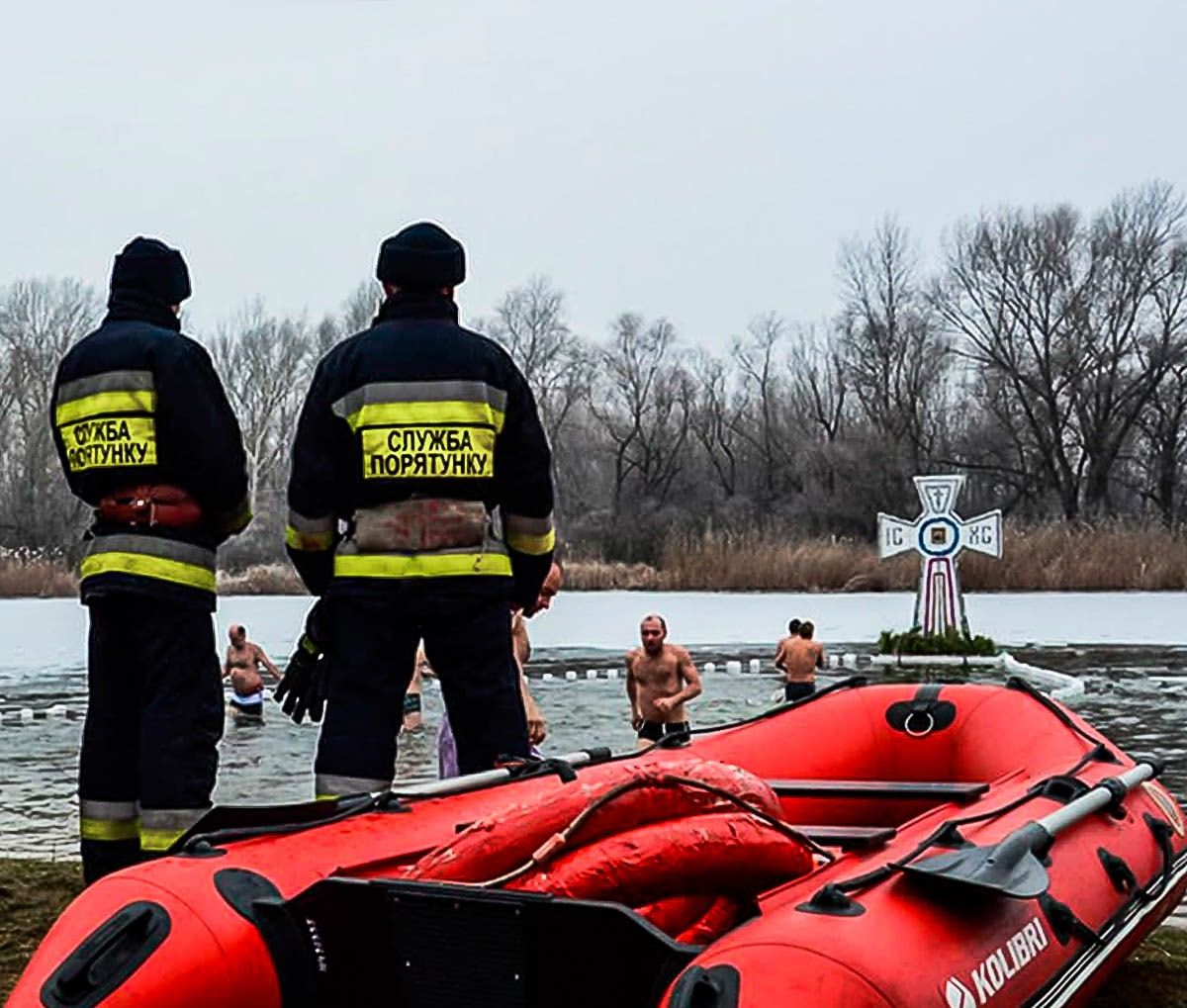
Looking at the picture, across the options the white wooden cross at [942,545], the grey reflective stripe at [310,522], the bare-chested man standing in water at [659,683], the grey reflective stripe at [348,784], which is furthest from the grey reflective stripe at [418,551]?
the white wooden cross at [942,545]

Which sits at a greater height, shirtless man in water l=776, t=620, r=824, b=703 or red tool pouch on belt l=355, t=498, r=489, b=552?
red tool pouch on belt l=355, t=498, r=489, b=552

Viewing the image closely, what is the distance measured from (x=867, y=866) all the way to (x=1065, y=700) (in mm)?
9862

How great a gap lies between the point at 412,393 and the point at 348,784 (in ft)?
3.22

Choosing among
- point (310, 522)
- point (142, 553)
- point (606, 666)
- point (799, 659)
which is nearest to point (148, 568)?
point (142, 553)

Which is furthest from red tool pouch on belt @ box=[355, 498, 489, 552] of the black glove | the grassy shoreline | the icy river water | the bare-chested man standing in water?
the bare-chested man standing in water

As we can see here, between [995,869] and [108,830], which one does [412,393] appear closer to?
[108,830]

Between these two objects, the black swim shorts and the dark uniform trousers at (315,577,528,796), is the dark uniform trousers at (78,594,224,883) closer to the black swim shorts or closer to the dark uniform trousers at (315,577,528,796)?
the dark uniform trousers at (315,577,528,796)

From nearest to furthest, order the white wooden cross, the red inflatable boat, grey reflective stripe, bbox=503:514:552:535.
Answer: the red inflatable boat
grey reflective stripe, bbox=503:514:552:535
the white wooden cross

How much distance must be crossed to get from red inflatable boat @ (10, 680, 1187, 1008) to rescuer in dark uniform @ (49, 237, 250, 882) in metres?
0.99

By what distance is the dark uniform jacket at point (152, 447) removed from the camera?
4328 mm

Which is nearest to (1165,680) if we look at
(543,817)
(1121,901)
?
(1121,901)

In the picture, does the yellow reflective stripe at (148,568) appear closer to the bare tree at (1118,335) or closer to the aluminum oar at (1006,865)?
the aluminum oar at (1006,865)

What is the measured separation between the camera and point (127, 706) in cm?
439

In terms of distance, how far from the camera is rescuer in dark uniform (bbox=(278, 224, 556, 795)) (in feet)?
13.7
